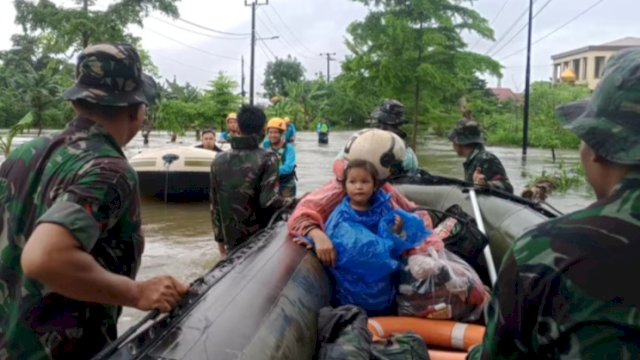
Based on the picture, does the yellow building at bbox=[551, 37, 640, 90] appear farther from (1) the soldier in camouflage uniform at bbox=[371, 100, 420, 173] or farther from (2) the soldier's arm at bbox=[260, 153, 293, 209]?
(2) the soldier's arm at bbox=[260, 153, 293, 209]

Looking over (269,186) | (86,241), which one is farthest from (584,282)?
(269,186)

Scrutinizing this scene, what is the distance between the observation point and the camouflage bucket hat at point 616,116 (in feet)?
4.46

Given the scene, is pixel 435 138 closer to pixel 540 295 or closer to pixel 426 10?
pixel 426 10

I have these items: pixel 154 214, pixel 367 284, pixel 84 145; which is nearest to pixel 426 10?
pixel 154 214

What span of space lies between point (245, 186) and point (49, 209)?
289cm

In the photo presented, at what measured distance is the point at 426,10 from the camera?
19.9m

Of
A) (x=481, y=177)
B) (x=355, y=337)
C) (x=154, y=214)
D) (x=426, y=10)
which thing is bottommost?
(x=154, y=214)

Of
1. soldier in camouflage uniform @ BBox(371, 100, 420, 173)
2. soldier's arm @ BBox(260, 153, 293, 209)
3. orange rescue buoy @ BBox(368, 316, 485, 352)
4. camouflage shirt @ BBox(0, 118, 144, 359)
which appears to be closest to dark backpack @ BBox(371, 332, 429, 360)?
orange rescue buoy @ BBox(368, 316, 485, 352)

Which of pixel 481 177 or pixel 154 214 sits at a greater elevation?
pixel 481 177

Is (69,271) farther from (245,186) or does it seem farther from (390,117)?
(390,117)

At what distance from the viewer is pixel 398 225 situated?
3.36 meters

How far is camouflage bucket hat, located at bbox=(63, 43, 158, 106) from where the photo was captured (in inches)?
81.9

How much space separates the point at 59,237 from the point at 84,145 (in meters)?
0.37

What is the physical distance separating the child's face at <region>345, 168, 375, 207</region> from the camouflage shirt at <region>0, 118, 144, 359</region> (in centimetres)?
144
